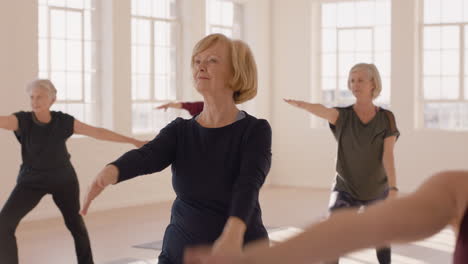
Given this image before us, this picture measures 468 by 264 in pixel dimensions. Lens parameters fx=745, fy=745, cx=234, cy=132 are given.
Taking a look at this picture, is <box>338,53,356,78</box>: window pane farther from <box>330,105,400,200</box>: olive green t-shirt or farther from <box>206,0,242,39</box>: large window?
<box>330,105,400,200</box>: olive green t-shirt

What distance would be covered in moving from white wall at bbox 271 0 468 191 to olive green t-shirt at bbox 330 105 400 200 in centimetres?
654

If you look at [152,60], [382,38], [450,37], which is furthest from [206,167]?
[382,38]

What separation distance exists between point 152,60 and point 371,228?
9.97m

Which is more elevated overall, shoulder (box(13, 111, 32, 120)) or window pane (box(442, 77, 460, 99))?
window pane (box(442, 77, 460, 99))

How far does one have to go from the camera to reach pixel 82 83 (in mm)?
9625

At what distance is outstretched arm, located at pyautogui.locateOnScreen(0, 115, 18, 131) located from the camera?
4.70m

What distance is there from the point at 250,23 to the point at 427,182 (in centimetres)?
1176

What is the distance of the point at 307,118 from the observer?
12.3m

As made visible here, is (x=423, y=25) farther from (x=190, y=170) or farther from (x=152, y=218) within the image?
(x=190, y=170)

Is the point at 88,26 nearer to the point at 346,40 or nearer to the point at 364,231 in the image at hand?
the point at 346,40

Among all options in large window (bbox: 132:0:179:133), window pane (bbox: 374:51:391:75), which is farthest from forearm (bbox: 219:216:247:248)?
window pane (bbox: 374:51:391:75)

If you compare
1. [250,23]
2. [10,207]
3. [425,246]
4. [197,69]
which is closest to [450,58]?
[250,23]

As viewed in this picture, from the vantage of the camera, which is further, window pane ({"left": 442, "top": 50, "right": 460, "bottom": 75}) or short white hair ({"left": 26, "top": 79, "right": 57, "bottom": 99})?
window pane ({"left": 442, "top": 50, "right": 460, "bottom": 75})

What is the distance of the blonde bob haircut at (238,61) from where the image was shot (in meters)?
2.47
